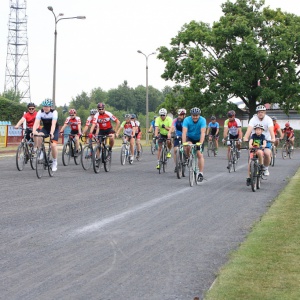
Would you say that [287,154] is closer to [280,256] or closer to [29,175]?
[29,175]

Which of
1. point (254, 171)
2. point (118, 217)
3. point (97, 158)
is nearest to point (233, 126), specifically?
point (97, 158)

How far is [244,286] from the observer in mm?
5848

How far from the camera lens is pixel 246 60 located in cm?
5891

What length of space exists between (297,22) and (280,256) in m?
59.5

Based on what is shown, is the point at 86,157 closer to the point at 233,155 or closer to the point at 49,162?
the point at 49,162

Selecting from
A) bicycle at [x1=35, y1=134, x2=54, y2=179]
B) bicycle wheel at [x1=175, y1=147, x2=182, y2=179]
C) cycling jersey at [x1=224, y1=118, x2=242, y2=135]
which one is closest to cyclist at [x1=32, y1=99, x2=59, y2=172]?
bicycle at [x1=35, y1=134, x2=54, y2=179]

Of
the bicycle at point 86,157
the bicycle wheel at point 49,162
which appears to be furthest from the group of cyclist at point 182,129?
the bicycle at point 86,157

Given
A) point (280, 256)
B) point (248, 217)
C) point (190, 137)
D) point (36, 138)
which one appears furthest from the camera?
point (36, 138)

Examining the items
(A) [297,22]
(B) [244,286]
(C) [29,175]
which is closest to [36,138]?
(C) [29,175]

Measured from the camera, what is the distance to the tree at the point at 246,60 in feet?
196

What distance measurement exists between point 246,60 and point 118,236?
170 ft

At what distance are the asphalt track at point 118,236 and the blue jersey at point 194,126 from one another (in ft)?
4.34

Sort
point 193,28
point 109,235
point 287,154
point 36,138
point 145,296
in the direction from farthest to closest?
point 193,28
point 287,154
point 36,138
point 109,235
point 145,296

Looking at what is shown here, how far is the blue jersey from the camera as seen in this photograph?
55.3 ft
